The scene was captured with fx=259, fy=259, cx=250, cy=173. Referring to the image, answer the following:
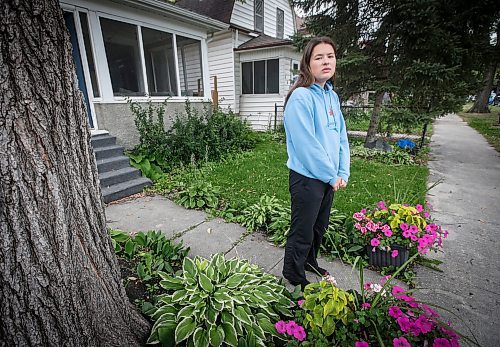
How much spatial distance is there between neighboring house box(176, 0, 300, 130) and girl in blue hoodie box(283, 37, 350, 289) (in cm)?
858

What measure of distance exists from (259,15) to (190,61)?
202 inches

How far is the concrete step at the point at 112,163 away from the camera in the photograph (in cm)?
462

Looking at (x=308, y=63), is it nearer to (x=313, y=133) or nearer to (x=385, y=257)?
(x=313, y=133)

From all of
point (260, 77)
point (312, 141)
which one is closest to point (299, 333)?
point (312, 141)

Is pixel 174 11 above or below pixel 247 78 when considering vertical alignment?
above

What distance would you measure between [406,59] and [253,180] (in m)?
4.92

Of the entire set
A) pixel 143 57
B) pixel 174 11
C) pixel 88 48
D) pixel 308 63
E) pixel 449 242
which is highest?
pixel 174 11

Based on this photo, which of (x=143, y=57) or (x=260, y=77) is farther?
(x=260, y=77)

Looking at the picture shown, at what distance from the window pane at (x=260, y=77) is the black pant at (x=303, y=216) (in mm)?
9625

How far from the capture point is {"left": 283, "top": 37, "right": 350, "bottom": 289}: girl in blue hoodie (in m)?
1.67

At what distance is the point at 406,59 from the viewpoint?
6.29 meters

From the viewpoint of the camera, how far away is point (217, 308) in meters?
1.49

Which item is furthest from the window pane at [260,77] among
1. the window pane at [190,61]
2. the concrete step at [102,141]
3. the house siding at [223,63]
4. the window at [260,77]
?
the concrete step at [102,141]

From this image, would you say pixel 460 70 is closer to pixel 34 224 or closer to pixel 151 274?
pixel 151 274
